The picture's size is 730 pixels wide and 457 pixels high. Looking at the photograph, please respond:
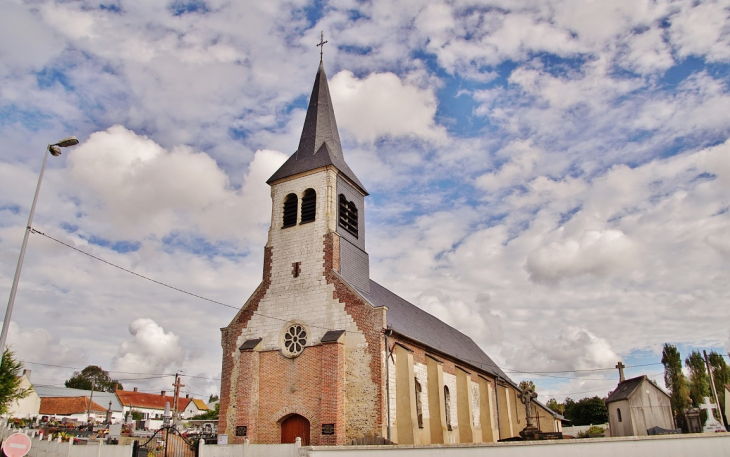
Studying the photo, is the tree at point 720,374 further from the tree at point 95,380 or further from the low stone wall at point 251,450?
the tree at point 95,380

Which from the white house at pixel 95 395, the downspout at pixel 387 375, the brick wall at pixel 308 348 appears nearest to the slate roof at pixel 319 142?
the brick wall at pixel 308 348

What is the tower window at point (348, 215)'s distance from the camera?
25.0 m

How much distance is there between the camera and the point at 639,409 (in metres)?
31.7

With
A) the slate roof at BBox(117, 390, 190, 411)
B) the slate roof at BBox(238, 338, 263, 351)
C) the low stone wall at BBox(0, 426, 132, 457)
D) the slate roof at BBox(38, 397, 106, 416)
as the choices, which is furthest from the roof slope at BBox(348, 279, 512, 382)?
the slate roof at BBox(117, 390, 190, 411)

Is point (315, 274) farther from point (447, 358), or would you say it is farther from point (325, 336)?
point (447, 358)

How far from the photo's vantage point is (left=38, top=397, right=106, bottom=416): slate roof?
217ft

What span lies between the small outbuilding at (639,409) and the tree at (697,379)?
24631 millimetres

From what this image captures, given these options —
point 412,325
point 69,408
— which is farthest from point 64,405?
point 412,325

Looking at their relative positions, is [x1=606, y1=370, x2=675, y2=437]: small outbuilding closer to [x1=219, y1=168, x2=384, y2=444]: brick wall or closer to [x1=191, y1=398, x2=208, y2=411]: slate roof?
[x1=219, y1=168, x2=384, y2=444]: brick wall

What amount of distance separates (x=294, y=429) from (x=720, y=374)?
51.8 metres

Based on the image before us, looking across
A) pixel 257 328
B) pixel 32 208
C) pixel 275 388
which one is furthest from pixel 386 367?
pixel 32 208

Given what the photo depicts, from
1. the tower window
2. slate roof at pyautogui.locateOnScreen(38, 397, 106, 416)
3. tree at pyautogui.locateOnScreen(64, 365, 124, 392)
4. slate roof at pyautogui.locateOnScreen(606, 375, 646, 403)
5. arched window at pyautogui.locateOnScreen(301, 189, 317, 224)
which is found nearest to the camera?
arched window at pyautogui.locateOnScreen(301, 189, 317, 224)

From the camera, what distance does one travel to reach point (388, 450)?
1513cm

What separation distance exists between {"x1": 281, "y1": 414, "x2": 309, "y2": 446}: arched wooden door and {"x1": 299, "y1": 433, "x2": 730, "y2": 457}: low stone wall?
5.04 metres
